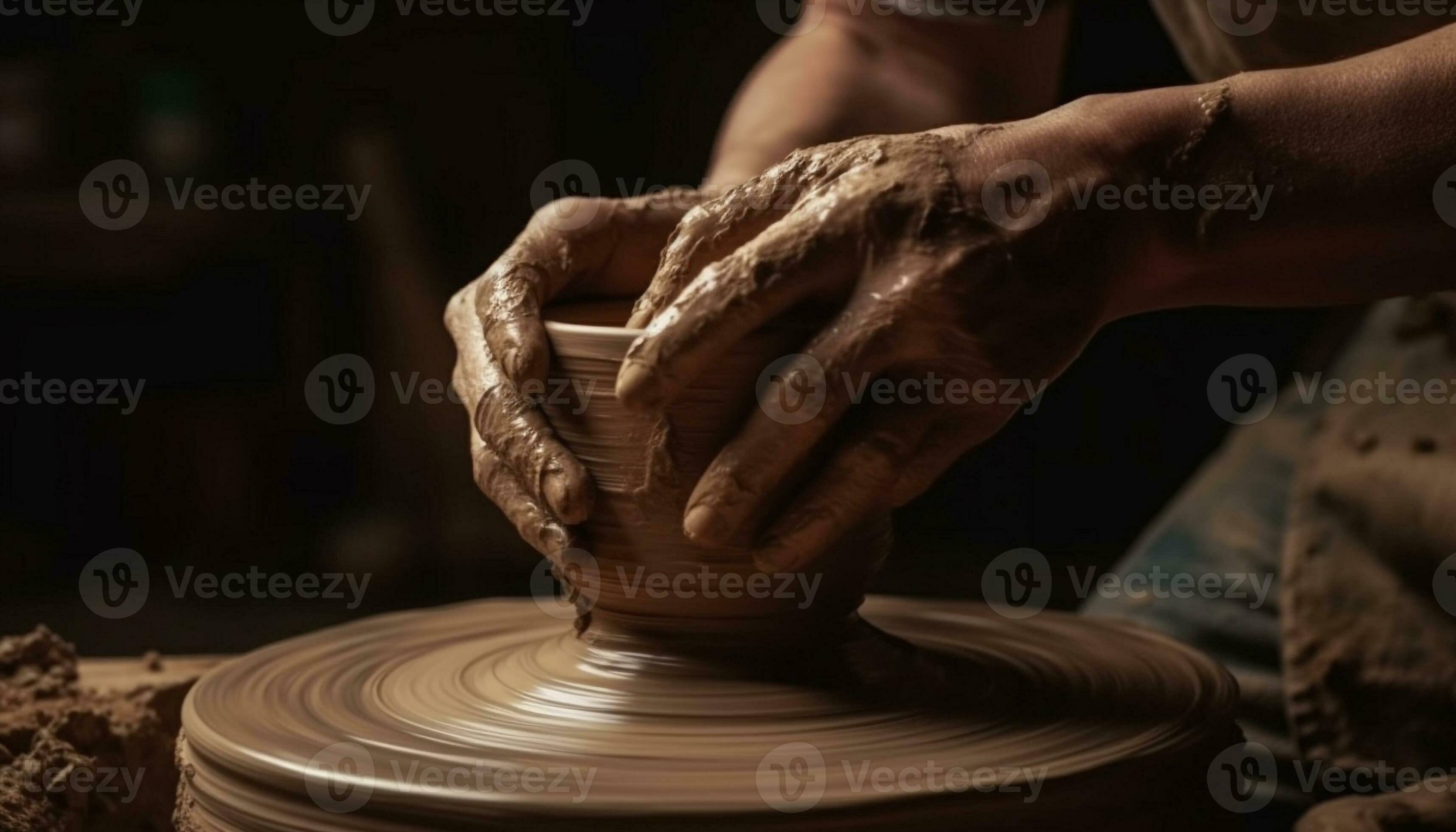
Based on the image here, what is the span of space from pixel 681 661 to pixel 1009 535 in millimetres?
3907

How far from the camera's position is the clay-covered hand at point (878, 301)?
140 cm

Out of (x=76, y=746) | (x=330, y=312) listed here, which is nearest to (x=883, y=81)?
(x=76, y=746)

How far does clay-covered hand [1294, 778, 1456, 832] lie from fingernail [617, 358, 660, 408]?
84 cm

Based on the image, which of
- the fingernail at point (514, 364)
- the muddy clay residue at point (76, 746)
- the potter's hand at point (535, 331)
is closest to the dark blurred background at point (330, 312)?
the muddy clay residue at point (76, 746)

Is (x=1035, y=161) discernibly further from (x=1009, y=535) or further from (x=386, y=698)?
(x=1009, y=535)

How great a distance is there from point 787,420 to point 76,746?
910 millimetres

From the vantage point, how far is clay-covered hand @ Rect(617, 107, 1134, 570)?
140cm

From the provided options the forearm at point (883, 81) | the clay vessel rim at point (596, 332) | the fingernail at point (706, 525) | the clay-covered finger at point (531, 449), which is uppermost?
the forearm at point (883, 81)

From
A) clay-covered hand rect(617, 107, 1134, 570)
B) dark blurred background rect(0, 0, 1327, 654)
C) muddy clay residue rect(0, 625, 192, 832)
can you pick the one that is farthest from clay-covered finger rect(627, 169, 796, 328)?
dark blurred background rect(0, 0, 1327, 654)

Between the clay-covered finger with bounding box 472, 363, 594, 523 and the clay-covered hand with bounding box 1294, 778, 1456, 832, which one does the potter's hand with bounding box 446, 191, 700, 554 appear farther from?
the clay-covered hand with bounding box 1294, 778, 1456, 832

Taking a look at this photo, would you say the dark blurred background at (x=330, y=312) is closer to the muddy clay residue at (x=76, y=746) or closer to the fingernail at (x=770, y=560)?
the muddy clay residue at (x=76, y=746)

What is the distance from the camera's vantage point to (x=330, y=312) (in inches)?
221

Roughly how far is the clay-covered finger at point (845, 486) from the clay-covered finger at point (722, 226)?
205 mm

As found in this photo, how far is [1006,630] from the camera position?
1.86 m
